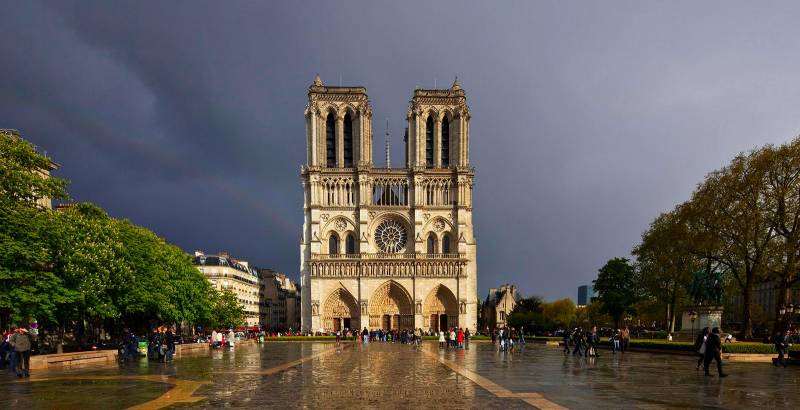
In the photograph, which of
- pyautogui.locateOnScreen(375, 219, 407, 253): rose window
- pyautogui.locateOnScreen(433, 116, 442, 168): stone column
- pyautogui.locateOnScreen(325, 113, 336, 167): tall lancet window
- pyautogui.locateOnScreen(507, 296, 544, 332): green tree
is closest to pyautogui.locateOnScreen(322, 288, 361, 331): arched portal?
pyautogui.locateOnScreen(375, 219, 407, 253): rose window

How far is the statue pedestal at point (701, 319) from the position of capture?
40781 millimetres

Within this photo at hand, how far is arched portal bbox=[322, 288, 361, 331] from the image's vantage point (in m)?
85.6

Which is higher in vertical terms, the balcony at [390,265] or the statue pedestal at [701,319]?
the balcony at [390,265]

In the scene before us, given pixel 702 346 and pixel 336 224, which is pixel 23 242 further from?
pixel 336 224

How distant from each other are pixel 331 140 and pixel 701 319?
57.3 m

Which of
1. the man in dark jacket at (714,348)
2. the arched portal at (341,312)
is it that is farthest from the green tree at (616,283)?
the man in dark jacket at (714,348)

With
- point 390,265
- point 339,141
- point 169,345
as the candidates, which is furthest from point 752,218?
point 339,141

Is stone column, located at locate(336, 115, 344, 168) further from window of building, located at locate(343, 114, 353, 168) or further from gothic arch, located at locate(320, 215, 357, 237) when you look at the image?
gothic arch, located at locate(320, 215, 357, 237)

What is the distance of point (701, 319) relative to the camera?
42000mm

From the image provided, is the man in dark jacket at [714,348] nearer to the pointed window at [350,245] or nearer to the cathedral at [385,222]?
the cathedral at [385,222]

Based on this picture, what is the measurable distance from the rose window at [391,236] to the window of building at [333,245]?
530 cm

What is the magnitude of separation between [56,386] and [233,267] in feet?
308

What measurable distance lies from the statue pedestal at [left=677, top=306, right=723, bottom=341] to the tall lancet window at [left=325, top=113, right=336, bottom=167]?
53330 millimetres

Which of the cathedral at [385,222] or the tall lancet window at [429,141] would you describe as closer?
the cathedral at [385,222]
